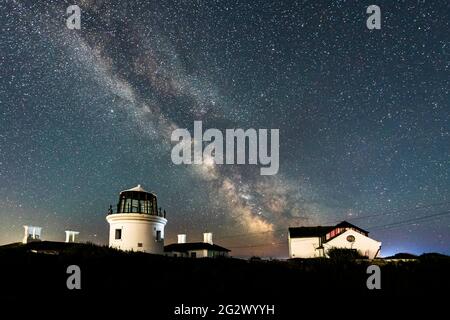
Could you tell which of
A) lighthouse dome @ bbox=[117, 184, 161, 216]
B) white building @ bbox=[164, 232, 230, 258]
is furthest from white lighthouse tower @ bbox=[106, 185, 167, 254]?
white building @ bbox=[164, 232, 230, 258]

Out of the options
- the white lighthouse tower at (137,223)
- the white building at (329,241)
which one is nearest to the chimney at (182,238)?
the white building at (329,241)

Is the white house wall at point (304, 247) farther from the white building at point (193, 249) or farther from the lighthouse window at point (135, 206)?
the lighthouse window at point (135, 206)

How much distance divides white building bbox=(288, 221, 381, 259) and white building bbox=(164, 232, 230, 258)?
10.9 meters

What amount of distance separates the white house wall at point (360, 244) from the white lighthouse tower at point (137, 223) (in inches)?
946

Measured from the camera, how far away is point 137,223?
34.4m

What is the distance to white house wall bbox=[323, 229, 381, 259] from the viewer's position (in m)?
46.2

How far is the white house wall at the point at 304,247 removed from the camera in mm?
52406

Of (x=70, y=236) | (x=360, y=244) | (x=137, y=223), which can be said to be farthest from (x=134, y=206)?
(x=360, y=244)

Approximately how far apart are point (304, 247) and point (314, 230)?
3116 mm
